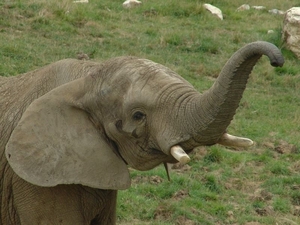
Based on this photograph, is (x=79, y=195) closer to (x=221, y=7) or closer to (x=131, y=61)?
(x=131, y=61)

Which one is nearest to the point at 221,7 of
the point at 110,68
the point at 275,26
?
the point at 275,26

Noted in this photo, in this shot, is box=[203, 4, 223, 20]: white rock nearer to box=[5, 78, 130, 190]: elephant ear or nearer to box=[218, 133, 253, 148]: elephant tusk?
box=[5, 78, 130, 190]: elephant ear

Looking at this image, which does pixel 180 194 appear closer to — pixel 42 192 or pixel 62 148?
pixel 42 192

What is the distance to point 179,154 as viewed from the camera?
4.22m

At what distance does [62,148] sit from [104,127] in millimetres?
257

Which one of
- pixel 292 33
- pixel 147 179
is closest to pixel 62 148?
pixel 147 179

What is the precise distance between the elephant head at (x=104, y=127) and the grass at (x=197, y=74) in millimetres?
2344

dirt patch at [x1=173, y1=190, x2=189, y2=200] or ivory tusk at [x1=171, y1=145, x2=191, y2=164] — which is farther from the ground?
ivory tusk at [x1=171, y1=145, x2=191, y2=164]

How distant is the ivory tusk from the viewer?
413cm

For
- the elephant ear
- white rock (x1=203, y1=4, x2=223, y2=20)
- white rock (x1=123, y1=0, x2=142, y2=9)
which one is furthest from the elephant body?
white rock (x1=203, y1=4, x2=223, y2=20)

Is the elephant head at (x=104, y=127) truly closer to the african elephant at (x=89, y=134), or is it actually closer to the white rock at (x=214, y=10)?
the african elephant at (x=89, y=134)

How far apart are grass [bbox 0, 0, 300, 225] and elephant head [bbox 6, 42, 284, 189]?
2.34 m

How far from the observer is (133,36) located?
12.6 meters

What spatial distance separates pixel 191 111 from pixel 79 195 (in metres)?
0.99
